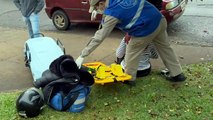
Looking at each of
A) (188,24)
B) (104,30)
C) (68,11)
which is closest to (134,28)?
(104,30)

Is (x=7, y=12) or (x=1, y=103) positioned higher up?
(x=1, y=103)

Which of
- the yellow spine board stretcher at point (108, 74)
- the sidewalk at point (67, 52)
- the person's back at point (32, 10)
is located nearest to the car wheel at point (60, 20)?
the sidewalk at point (67, 52)

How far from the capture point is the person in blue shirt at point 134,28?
4.50 metres

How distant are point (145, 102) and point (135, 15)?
1126 millimetres

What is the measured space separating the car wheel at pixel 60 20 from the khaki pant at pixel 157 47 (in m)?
4.40

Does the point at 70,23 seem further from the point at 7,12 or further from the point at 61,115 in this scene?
the point at 61,115

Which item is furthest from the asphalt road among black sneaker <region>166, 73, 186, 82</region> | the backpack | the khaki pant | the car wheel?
the backpack

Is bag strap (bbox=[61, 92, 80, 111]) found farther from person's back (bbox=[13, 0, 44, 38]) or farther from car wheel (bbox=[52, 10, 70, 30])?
car wheel (bbox=[52, 10, 70, 30])

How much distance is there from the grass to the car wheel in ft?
13.6

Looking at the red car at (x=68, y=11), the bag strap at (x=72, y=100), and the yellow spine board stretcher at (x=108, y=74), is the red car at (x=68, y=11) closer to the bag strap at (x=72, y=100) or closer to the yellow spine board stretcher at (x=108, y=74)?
the yellow spine board stretcher at (x=108, y=74)

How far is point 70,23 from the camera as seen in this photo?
9305 mm

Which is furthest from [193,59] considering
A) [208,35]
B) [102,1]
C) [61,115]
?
[61,115]

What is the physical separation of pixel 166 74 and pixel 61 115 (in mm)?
1839

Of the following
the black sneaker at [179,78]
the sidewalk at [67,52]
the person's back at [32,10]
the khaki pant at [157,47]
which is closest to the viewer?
the khaki pant at [157,47]
